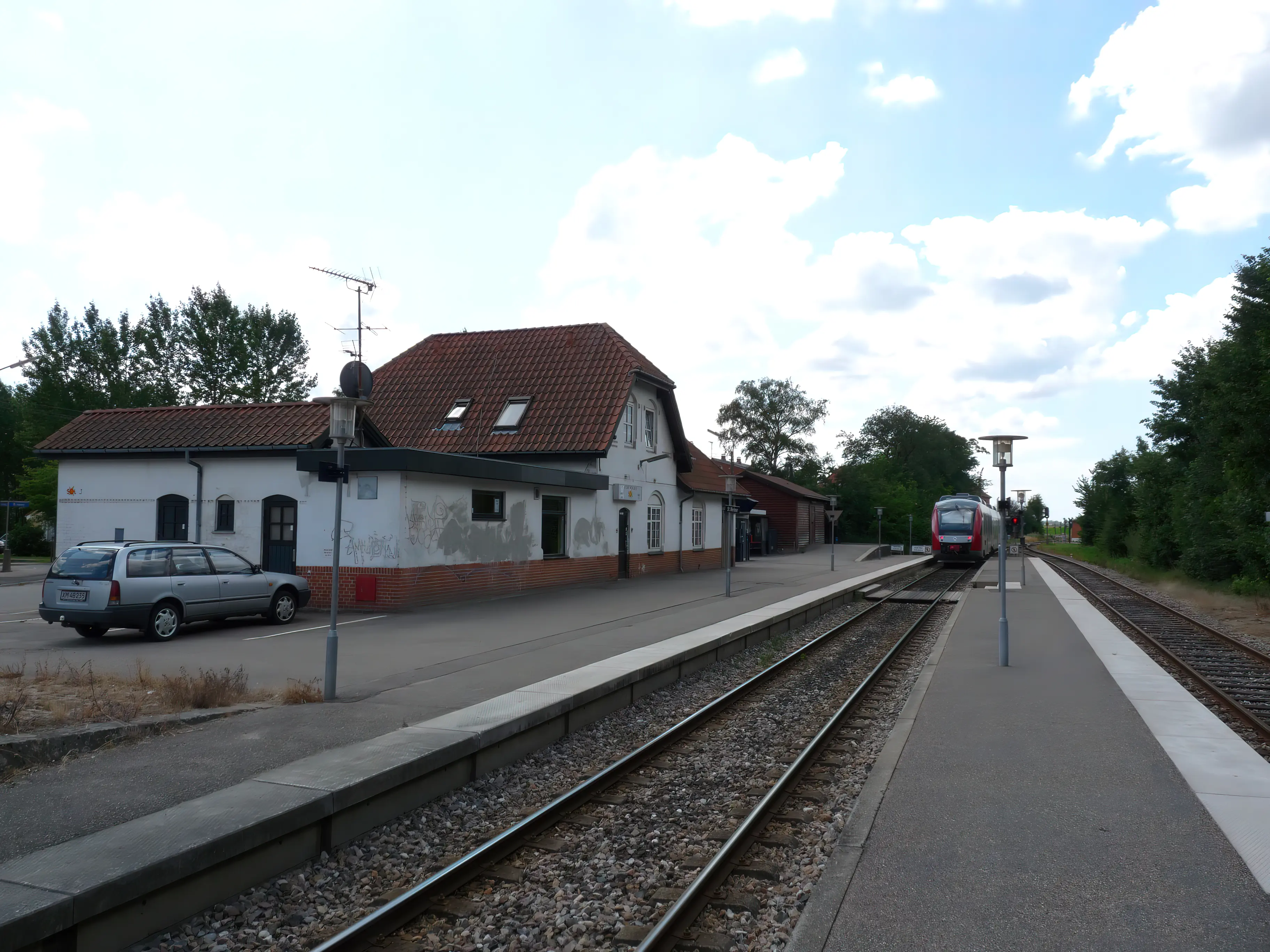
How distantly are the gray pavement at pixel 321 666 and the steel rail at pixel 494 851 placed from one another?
1.99 m

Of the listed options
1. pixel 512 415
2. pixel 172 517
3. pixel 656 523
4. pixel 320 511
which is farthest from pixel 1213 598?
pixel 172 517

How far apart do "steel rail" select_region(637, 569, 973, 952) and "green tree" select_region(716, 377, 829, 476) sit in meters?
68.1

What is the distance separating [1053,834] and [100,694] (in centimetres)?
892

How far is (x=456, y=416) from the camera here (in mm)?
29781

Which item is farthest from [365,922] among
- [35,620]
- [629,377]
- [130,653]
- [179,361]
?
[179,361]

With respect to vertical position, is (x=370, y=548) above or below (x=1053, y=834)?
above

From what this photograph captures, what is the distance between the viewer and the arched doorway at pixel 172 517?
21.0m

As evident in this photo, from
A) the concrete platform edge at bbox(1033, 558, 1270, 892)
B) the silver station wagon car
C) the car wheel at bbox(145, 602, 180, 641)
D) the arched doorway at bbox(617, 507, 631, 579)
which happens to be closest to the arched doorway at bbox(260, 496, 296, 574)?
the silver station wagon car

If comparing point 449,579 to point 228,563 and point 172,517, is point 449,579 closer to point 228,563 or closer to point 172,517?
point 228,563

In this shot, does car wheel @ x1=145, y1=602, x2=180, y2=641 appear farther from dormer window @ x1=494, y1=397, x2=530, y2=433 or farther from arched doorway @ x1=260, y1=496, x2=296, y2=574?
dormer window @ x1=494, y1=397, x2=530, y2=433

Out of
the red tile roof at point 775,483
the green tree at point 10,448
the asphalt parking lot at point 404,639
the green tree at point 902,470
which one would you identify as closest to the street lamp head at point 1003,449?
the asphalt parking lot at point 404,639

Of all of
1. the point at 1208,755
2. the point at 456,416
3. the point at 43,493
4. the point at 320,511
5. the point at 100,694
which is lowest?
the point at 1208,755

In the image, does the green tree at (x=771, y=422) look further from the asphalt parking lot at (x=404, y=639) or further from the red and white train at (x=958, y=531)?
A: the asphalt parking lot at (x=404, y=639)

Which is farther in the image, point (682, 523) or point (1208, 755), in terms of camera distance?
point (682, 523)
